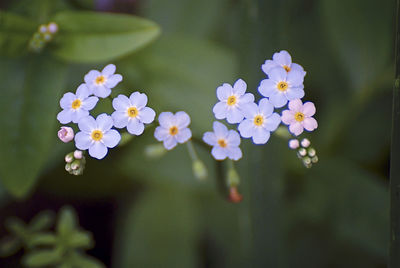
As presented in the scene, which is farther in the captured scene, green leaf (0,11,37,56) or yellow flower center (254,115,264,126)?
green leaf (0,11,37,56)

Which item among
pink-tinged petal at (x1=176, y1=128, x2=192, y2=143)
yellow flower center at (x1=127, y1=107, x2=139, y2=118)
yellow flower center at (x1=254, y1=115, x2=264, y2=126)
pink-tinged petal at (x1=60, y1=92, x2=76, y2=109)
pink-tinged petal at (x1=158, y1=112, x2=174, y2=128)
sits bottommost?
pink-tinged petal at (x1=176, y1=128, x2=192, y2=143)

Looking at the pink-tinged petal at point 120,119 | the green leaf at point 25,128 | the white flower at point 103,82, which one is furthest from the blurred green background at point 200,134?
the pink-tinged petal at point 120,119

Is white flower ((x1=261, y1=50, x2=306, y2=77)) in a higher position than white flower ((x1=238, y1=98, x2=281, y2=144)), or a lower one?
higher

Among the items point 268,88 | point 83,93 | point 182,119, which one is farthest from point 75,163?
point 268,88

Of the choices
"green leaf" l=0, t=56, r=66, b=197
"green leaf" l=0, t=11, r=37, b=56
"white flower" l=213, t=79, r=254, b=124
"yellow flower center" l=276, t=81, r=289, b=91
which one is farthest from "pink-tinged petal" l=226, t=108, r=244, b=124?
"green leaf" l=0, t=11, r=37, b=56

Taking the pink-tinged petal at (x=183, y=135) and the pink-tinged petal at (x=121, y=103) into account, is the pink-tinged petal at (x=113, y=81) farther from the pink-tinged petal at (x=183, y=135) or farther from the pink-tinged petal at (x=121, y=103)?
the pink-tinged petal at (x=183, y=135)

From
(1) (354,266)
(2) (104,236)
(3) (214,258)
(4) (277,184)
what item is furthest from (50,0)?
(1) (354,266)

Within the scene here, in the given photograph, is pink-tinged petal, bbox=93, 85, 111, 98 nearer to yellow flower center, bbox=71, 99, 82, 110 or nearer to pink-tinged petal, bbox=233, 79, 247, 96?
yellow flower center, bbox=71, 99, 82, 110

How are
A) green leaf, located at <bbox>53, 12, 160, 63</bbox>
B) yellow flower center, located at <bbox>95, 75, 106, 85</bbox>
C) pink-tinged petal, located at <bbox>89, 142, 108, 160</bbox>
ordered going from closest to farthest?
1. pink-tinged petal, located at <bbox>89, 142, 108, 160</bbox>
2. yellow flower center, located at <bbox>95, 75, 106, 85</bbox>
3. green leaf, located at <bbox>53, 12, 160, 63</bbox>

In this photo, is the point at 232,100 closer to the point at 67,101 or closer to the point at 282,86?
the point at 282,86
